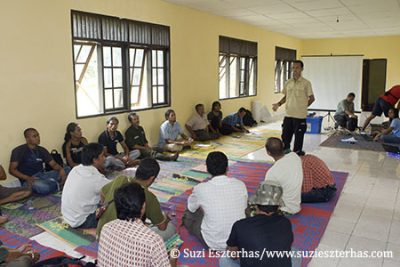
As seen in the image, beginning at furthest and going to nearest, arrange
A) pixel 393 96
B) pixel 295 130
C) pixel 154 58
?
pixel 393 96, pixel 154 58, pixel 295 130

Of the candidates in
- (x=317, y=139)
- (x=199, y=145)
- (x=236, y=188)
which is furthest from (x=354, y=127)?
(x=236, y=188)

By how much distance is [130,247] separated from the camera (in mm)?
1701

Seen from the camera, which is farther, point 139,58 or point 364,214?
point 139,58

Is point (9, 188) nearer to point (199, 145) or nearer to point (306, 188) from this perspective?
point (306, 188)

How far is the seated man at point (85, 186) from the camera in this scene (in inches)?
124

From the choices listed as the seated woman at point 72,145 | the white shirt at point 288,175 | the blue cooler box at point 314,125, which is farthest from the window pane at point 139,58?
the blue cooler box at point 314,125

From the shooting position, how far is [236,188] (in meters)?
2.76

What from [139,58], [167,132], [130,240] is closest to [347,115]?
[167,132]

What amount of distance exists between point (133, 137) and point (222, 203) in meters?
3.72

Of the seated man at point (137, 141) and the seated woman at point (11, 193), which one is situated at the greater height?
the seated man at point (137, 141)

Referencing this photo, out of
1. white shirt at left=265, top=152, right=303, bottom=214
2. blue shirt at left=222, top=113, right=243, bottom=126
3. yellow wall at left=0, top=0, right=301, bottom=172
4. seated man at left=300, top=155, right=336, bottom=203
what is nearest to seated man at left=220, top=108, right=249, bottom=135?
blue shirt at left=222, top=113, right=243, bottom=126

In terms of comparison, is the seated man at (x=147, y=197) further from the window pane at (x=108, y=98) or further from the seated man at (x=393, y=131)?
the seated man at (x=393, y=131)

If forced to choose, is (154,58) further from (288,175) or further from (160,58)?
(288,175)

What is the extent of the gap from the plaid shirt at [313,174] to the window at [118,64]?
3387 millimetres
